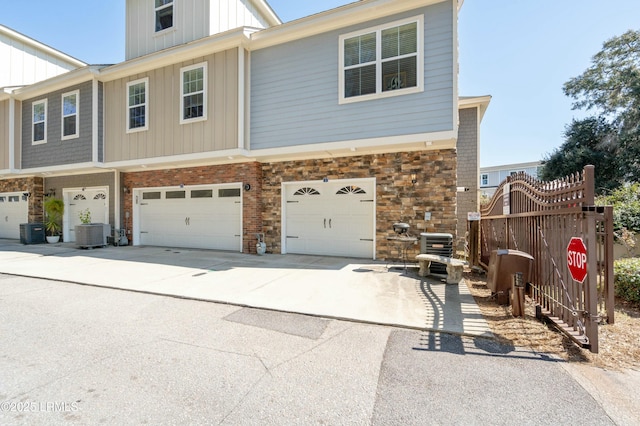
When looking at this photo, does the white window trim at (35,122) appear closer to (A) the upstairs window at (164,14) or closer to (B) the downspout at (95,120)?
(B) the downspout at (95,120)

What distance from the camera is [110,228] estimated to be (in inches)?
441

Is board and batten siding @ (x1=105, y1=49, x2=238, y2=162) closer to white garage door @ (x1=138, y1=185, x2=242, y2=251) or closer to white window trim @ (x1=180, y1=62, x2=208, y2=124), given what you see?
white window trim @ (x1=180, y1=62, x2=208, y2=124)

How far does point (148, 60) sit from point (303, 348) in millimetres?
9885

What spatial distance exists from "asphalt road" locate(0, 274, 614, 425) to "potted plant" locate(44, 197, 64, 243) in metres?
10.5

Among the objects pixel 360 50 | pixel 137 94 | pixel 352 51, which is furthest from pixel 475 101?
pixel 137 94

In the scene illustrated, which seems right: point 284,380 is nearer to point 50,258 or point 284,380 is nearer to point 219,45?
point 219,45

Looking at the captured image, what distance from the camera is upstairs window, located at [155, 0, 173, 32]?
1007 centimetres

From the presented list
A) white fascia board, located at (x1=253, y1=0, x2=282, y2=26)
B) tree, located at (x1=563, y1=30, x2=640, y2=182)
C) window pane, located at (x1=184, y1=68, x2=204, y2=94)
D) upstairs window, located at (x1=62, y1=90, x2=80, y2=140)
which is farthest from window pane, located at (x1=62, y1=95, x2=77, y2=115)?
tree, located at (x1=563, y1=30, x2=640, y2=182)

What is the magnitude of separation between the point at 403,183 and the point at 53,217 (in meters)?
13.7

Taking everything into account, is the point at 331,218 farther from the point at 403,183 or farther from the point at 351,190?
the point at 403,183

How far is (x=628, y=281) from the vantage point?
465 centimetres

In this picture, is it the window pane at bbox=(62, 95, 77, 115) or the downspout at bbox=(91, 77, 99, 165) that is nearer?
the downspout at bbox=(91, 77, 99, 165)

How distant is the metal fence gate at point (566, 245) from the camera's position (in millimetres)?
3086

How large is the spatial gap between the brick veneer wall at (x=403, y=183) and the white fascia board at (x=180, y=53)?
370cm
